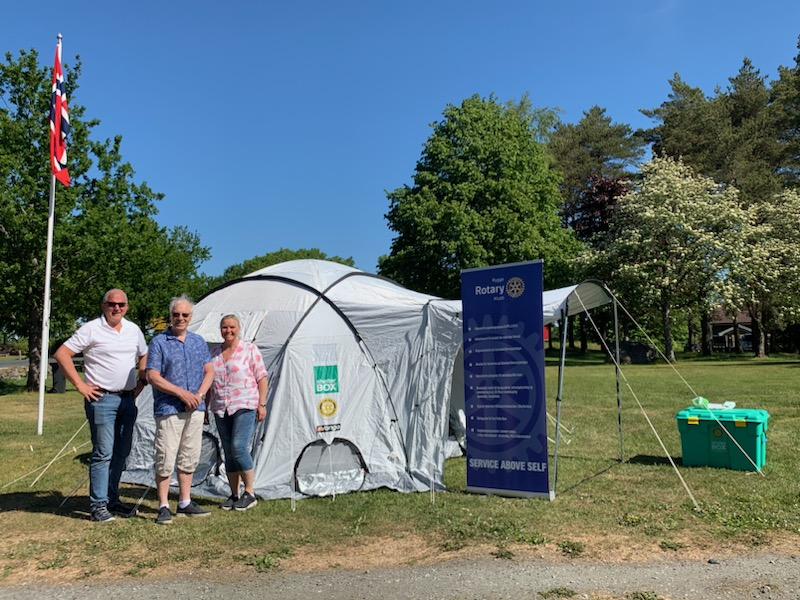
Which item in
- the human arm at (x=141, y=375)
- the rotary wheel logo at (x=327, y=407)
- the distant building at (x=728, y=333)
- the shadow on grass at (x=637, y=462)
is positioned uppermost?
the distant building at (x=728, y=333)

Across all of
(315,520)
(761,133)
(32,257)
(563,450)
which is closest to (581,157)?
(761,133)

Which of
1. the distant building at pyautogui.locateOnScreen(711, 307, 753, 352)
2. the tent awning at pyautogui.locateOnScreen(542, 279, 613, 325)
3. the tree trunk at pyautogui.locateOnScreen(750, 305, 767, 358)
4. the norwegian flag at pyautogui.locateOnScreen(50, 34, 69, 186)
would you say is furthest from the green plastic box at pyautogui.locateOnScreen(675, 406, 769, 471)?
the distant building at pyautogui.locateOnScreen(711, 307, 753, 352)

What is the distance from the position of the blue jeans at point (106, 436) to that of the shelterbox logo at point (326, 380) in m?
1.91

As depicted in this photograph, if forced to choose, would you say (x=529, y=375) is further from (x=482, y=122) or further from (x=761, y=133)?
(x=761, y=133)

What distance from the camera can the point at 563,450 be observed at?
9.11 meters

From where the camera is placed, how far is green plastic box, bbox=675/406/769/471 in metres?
7.20

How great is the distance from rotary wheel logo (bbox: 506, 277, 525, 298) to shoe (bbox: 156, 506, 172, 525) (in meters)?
3.73

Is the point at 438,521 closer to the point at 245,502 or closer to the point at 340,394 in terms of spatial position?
the point at 245,502

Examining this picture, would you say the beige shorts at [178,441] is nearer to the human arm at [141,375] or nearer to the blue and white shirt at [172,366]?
the blue and white shirt at [172,366]

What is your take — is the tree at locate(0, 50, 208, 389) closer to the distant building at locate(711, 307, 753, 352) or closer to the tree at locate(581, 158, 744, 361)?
the tree at locate(581, 158, 744, 361)

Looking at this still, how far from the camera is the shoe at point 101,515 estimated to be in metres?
5.90

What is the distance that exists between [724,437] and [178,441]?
Result: 5.74m

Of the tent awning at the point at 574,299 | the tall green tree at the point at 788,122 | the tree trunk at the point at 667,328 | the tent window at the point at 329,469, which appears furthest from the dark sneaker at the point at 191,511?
the tall green tree at the point at 788,122

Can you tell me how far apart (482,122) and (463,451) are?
81.4 feet
